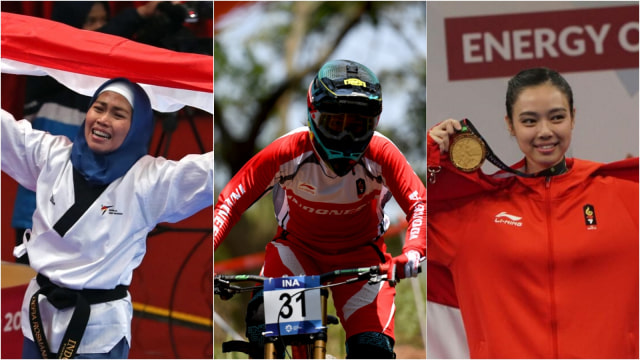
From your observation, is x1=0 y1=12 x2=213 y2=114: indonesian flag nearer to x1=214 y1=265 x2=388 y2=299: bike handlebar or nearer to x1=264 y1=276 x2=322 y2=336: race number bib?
x1=214 y1=265 x2=388 y2=299: bike handlebar

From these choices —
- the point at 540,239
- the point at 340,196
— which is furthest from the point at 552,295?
the point at 340,196

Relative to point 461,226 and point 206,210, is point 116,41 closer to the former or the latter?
point 206,210

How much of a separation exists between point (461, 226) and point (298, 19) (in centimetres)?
281

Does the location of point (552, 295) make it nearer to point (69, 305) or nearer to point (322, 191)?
point (322, 191)

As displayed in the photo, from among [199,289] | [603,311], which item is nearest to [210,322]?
[199,289]

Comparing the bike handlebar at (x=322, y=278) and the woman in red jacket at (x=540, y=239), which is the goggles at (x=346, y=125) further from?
the woman in red jacket at (x=540, y=239)

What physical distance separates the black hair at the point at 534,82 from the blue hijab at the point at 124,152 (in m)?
3.09

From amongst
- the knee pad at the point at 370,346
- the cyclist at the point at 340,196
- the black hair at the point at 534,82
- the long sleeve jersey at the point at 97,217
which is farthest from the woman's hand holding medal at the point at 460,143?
the knee pad at the point at 370,346

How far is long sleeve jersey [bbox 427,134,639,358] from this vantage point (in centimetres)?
779

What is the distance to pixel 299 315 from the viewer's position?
5.38m

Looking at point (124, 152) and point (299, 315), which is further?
point (124, 152)

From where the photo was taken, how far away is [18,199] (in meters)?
8.39

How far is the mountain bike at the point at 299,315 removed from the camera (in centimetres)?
538

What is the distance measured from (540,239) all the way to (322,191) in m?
2.32
